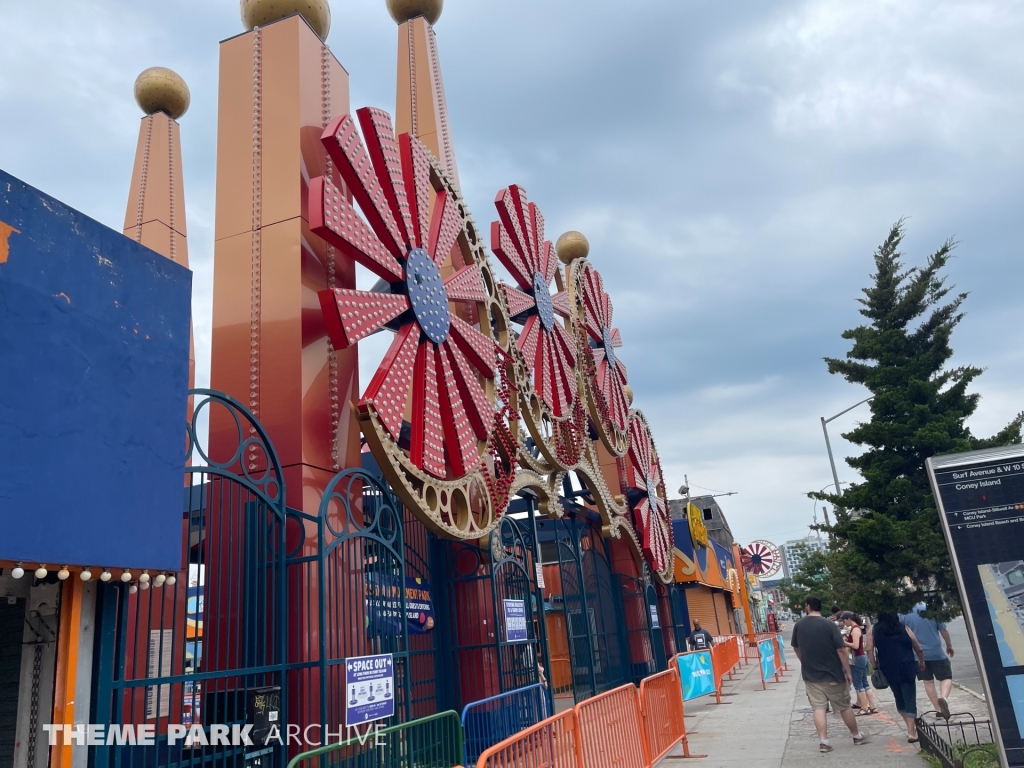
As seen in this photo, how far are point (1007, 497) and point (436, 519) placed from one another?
216 inches

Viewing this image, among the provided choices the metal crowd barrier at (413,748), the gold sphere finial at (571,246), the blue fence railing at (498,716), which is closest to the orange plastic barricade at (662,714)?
the blue fence railing at (498,716)

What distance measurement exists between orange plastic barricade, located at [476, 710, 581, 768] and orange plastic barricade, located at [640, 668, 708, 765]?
2.19 meters

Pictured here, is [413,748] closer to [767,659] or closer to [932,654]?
[932,654]

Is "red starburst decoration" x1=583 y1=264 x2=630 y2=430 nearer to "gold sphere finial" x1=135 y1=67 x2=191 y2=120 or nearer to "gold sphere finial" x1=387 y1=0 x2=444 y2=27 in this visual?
"gold sphere finial" x1=387 y1=0 x2=444 y2=27

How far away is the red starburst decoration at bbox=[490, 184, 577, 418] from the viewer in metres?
14.0

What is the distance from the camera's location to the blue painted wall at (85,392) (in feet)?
14.1

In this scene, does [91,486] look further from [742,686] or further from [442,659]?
[742,686]

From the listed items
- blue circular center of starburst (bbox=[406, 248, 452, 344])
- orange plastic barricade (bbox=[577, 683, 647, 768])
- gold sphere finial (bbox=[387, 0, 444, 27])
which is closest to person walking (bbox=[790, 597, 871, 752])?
orange plastic barricade (bbox=[577, 683, 647, 768])

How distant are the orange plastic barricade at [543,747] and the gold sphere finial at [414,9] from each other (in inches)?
502

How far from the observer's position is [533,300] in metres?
14.6

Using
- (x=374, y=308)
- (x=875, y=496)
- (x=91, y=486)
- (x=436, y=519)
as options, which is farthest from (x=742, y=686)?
(x=91, y=486)

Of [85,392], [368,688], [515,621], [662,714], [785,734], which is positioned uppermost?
[85,392]

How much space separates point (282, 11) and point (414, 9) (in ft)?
17.8

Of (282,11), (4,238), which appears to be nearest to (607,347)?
(282,11)
